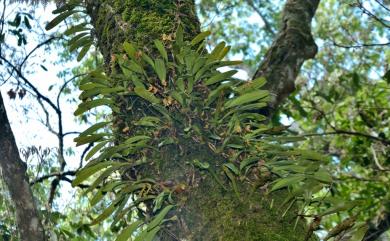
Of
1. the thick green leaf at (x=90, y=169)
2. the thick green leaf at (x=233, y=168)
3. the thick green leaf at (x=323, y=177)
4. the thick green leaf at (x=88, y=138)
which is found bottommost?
the thick green leaf at (x=323, y=177)

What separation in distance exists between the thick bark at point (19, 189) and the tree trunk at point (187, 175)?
2.29ft

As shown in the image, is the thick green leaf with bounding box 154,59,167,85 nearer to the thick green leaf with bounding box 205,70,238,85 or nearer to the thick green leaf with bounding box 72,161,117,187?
the thick green leaf with bounding box 205,70,238,85

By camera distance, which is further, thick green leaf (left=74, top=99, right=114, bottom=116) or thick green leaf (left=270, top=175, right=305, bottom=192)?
thick green leaf (left=74, top=99, right=114, bottom=116)

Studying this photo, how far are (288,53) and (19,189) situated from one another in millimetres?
2087

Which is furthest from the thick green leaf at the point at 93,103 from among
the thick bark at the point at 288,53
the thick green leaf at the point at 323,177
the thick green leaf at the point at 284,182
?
the thick bark at the point at 288,53

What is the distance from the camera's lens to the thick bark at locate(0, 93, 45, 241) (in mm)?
2934

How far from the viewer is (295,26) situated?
4449 mm

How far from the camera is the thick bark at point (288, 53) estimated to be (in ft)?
13.7

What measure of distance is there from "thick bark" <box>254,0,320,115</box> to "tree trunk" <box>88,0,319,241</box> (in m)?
1.37

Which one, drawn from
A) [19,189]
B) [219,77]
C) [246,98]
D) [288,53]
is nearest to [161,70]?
[219,77]

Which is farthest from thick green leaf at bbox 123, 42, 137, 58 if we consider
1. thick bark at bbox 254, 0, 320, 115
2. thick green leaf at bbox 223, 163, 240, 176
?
thick bark at bbox 254, 0, 320, 115

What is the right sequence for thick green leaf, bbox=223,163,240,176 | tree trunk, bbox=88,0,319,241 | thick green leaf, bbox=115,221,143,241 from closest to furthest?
tree trunk, bbox=88,0,319,241 → thick green leaf, bbox=223,163,240,176 → thick green leaf, bbox=115,221,143,241

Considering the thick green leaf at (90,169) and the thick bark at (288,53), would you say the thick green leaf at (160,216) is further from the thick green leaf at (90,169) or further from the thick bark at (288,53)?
the thick bark at (288,53)

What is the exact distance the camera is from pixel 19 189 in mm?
3010
